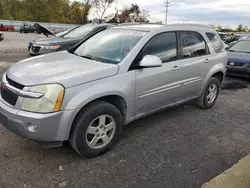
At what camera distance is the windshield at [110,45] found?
133 inches

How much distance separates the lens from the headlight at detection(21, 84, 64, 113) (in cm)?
256

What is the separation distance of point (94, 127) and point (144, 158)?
0.78 meters

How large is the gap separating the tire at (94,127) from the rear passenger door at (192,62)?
59.3 inches

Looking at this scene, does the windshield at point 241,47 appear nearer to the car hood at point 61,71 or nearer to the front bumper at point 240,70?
the front bumper at point 240,70

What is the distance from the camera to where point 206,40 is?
4566 mm

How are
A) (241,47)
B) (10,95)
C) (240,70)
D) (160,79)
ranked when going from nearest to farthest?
(10,95), (160,79), (240,70), (241,47)

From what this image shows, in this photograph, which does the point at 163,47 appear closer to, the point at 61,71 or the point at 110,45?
the point at 110,45

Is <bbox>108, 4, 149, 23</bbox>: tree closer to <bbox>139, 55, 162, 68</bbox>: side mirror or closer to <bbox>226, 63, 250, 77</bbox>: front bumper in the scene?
<bbox>226, 63, 250, 77</bbox>: front bumper

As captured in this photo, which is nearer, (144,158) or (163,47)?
(144,158)

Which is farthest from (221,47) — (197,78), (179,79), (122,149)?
(122,149)

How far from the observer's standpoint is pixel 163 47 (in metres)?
3.72

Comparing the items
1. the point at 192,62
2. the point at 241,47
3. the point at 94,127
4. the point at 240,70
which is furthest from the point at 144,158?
the point at 241,47

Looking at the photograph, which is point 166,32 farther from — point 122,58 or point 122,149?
point 122,149

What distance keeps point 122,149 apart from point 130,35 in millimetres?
1732
